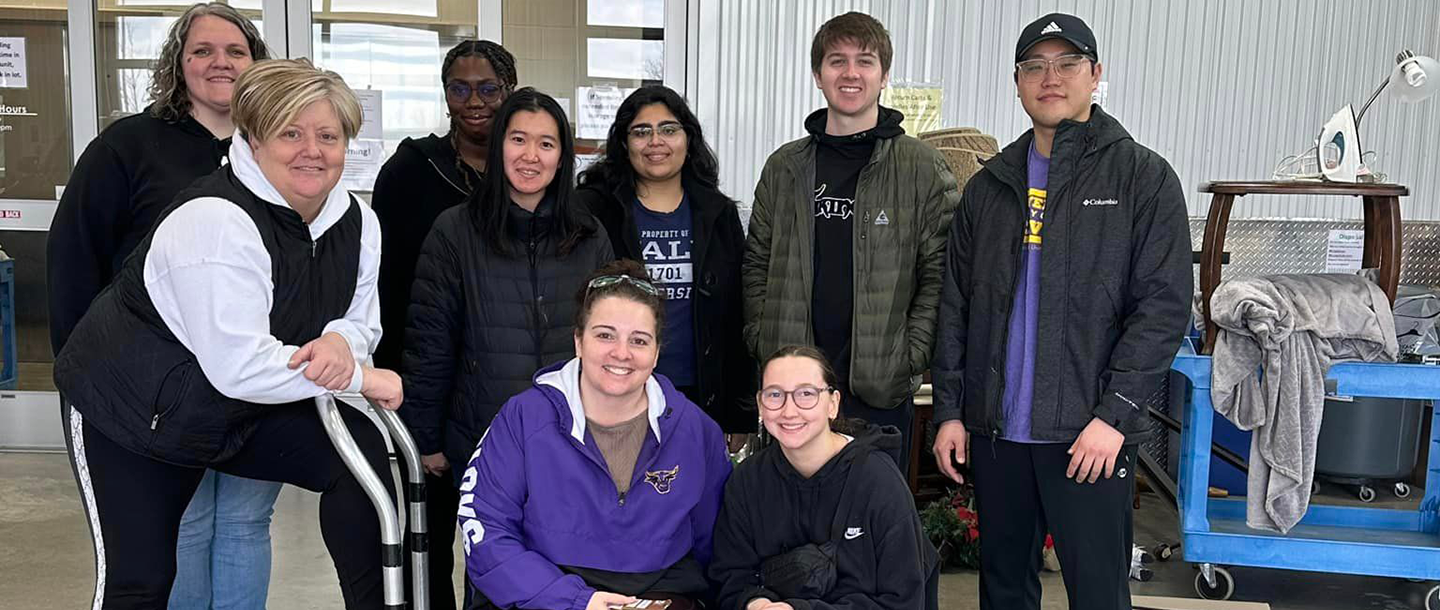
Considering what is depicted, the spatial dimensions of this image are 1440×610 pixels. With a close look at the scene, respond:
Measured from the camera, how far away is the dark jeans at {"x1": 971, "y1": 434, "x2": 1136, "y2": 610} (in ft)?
7.95

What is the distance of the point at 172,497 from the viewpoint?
2.09m

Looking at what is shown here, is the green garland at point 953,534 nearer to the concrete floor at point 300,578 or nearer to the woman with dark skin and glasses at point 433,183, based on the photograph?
the concrete floor at point 300,578

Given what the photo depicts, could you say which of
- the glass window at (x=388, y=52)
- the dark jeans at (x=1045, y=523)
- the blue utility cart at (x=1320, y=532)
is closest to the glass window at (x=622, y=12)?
the glass window at (x=388, y=52)

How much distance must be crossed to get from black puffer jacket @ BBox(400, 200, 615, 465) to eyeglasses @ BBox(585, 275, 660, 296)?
27cm

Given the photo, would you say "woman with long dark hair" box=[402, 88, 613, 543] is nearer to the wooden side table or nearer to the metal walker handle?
the metal walker handle

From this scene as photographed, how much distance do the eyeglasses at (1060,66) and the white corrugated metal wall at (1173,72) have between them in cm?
261

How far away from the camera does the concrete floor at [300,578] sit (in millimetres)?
3506

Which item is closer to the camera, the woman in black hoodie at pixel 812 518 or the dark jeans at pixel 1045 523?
the woman in black hoodie at pixel 812 518

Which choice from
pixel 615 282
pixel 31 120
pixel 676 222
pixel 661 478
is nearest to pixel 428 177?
pixel 676 222

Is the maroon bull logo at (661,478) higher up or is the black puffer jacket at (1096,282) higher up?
the black puffer jacket at (1096,282)

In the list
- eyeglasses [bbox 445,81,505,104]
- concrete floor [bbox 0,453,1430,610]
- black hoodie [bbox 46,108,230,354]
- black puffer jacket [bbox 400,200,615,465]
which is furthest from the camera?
concrete floor [bbox 0,453,1430,610]

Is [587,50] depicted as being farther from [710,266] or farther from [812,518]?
[812,518]

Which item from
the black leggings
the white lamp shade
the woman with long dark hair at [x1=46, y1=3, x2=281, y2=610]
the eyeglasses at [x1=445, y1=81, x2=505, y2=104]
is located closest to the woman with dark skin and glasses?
the eyeglasses at [x1=445, y1=81, x2=505, y2=104]

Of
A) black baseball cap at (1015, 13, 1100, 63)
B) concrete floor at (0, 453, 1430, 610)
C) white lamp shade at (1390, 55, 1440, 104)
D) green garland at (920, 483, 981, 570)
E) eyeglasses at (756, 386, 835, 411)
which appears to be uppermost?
white lamp shade at (1390, 55, 1440, 104)
